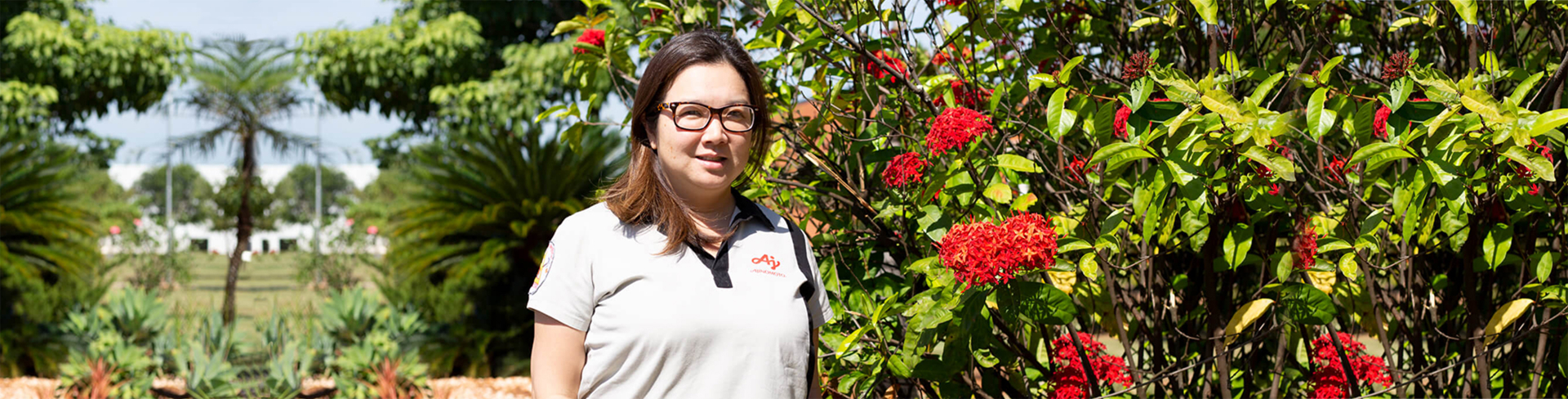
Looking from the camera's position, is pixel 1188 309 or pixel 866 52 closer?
pixel 866 52

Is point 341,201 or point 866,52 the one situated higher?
point 866,52

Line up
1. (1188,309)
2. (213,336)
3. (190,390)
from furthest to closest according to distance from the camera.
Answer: (213,336) < (190,390) < (1188,309)

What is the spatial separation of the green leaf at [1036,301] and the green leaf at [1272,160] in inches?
14.9

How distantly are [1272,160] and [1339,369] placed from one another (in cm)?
82

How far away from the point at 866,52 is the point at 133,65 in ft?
32.5

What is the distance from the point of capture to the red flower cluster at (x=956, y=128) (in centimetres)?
181

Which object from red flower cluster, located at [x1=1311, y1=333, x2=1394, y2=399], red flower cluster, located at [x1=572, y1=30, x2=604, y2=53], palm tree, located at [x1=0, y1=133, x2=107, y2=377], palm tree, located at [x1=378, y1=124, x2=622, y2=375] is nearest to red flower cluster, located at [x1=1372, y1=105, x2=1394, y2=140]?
red flower cluster, located at [x1=1311, y1=333, x2=1394, y2=399]

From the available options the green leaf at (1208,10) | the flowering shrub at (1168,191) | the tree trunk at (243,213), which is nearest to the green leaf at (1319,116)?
the flowering shrub at (1168,191)

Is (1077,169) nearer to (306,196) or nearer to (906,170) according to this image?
(906,170)

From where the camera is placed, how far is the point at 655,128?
1460mm

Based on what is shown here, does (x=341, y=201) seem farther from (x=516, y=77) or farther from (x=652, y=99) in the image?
(x=652, y=99)

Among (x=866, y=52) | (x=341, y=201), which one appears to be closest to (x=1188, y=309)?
(x=866, y=52)

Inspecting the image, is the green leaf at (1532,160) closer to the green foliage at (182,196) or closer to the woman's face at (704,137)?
the woman's face at (704,137)

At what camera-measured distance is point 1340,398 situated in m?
2.03
